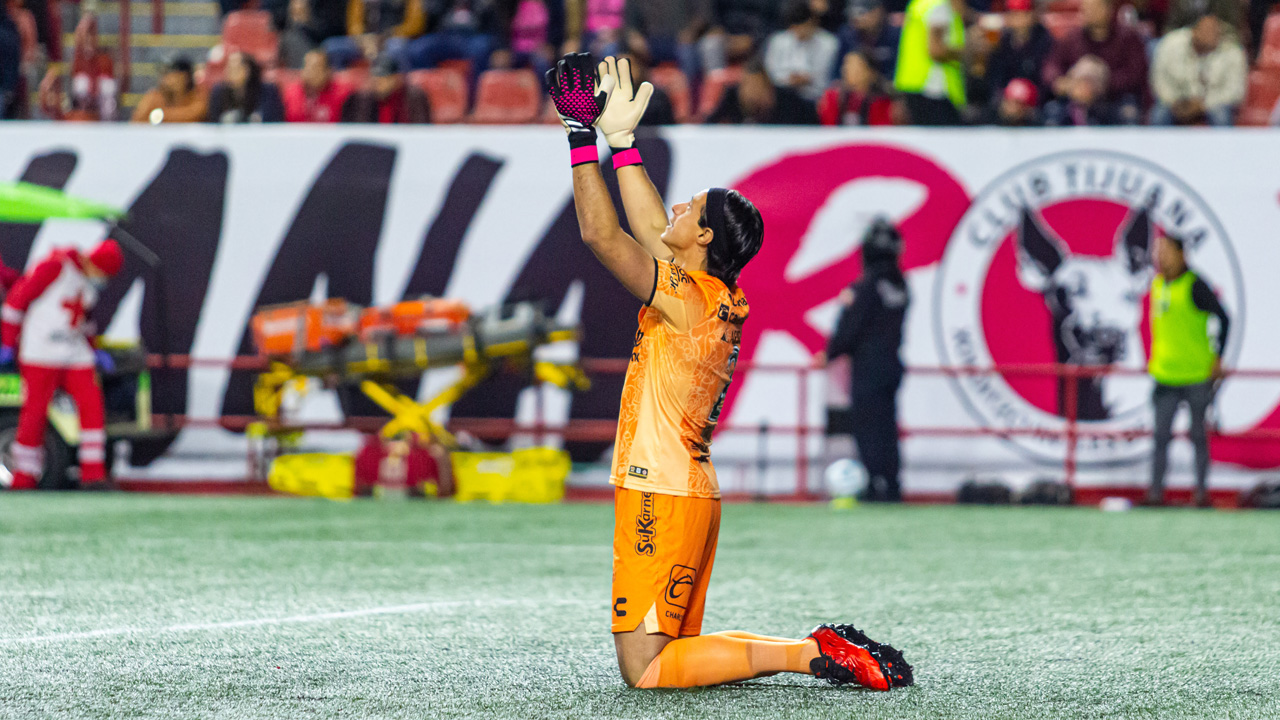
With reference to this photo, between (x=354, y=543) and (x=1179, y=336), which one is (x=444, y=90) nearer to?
(x=354, y=543)

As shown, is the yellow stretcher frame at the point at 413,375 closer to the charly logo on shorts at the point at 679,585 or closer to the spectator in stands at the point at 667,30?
the spectator in stands at the point at 667,30

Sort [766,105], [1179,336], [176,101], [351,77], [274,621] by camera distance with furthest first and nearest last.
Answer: [351,77], [176,101], [766,105], [1179,336], [274,621]

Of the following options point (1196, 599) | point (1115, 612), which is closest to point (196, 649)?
point (1115, 612)

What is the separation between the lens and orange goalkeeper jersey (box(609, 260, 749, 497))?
496cm

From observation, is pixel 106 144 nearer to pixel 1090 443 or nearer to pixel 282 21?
pixel 282 21

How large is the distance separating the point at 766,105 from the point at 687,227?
9404 millimetres

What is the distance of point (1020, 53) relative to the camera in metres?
15.0

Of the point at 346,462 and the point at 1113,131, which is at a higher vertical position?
the point at 1113,131

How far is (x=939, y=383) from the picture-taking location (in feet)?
44.1

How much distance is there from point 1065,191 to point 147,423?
25.7ft

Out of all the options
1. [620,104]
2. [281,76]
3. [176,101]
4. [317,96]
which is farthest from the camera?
[281,76]

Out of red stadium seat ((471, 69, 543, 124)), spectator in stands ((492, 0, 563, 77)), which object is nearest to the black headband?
red stadium seat ((471, 69, 543, 124))

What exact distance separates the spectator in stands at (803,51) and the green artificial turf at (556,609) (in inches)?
204

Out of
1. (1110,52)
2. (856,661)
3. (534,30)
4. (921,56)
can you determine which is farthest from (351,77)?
(856,661)
